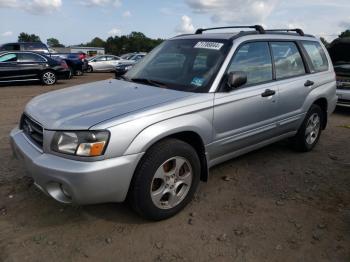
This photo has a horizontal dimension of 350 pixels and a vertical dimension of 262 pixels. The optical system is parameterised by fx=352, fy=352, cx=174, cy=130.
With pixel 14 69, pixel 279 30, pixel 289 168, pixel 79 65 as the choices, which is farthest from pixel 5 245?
pixel 79 65

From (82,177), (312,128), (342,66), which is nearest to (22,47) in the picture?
(342,66)

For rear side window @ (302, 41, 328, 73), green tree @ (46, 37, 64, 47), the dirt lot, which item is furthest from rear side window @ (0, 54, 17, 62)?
green tree @ (46, 37, 64, 47)

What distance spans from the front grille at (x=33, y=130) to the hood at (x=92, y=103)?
0.06 m

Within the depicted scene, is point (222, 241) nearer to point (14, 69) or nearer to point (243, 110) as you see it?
point (243, 110)

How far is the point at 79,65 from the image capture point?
757 inches

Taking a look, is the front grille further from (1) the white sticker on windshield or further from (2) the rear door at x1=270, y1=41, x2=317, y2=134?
(2) the rear door at x1=270, y1=41, x2=317, y2=134

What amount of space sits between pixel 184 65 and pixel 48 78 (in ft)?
37.7

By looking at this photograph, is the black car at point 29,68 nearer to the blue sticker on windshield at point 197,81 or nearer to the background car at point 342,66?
the background car at point 342,66

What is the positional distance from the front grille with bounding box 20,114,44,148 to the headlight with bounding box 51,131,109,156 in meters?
0.35

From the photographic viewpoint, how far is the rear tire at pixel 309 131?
502cm

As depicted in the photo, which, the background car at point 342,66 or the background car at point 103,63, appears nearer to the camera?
the background car at point 342,66

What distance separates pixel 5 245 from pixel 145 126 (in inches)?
59.6

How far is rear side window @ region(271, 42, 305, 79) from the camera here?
14.4 ft

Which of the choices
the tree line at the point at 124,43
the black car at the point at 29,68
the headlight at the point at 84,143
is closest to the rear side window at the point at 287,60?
the headlight at the point at 84,143
